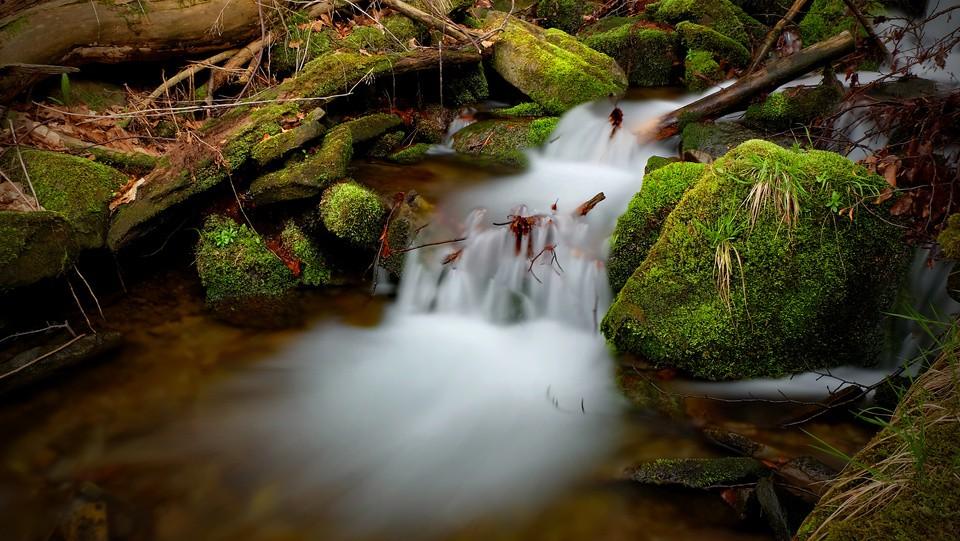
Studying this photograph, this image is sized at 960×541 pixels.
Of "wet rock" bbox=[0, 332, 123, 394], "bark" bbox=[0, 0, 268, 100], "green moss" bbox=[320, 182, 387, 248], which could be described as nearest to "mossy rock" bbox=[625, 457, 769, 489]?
"green moss" bbox=[320, 182, 387, 248]

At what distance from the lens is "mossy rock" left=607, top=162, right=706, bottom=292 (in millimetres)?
3979

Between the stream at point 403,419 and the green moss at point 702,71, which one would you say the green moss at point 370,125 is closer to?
the stream at point 403,419

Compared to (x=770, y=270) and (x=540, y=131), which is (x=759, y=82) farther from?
(x=770, y=270)

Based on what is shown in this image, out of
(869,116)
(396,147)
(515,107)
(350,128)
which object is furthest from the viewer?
(515,107)

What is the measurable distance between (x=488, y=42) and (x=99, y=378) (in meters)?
5.61

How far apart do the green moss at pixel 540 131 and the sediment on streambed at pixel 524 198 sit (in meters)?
0.04

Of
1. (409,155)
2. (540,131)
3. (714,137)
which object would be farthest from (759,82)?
(409,155)

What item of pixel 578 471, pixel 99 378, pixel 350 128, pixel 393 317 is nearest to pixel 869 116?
pixel 578 471

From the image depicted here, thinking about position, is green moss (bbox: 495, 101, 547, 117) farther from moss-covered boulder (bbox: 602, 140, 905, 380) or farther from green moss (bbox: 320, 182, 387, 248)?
moss-covered boulder (bbox: 602, 140, 905, 380)

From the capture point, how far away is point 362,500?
3113mm

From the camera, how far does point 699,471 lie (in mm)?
2889

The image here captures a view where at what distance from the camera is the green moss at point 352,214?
180 inches

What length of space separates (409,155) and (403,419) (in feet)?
10.4

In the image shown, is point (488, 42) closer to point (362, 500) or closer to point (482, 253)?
point (482, 253)
